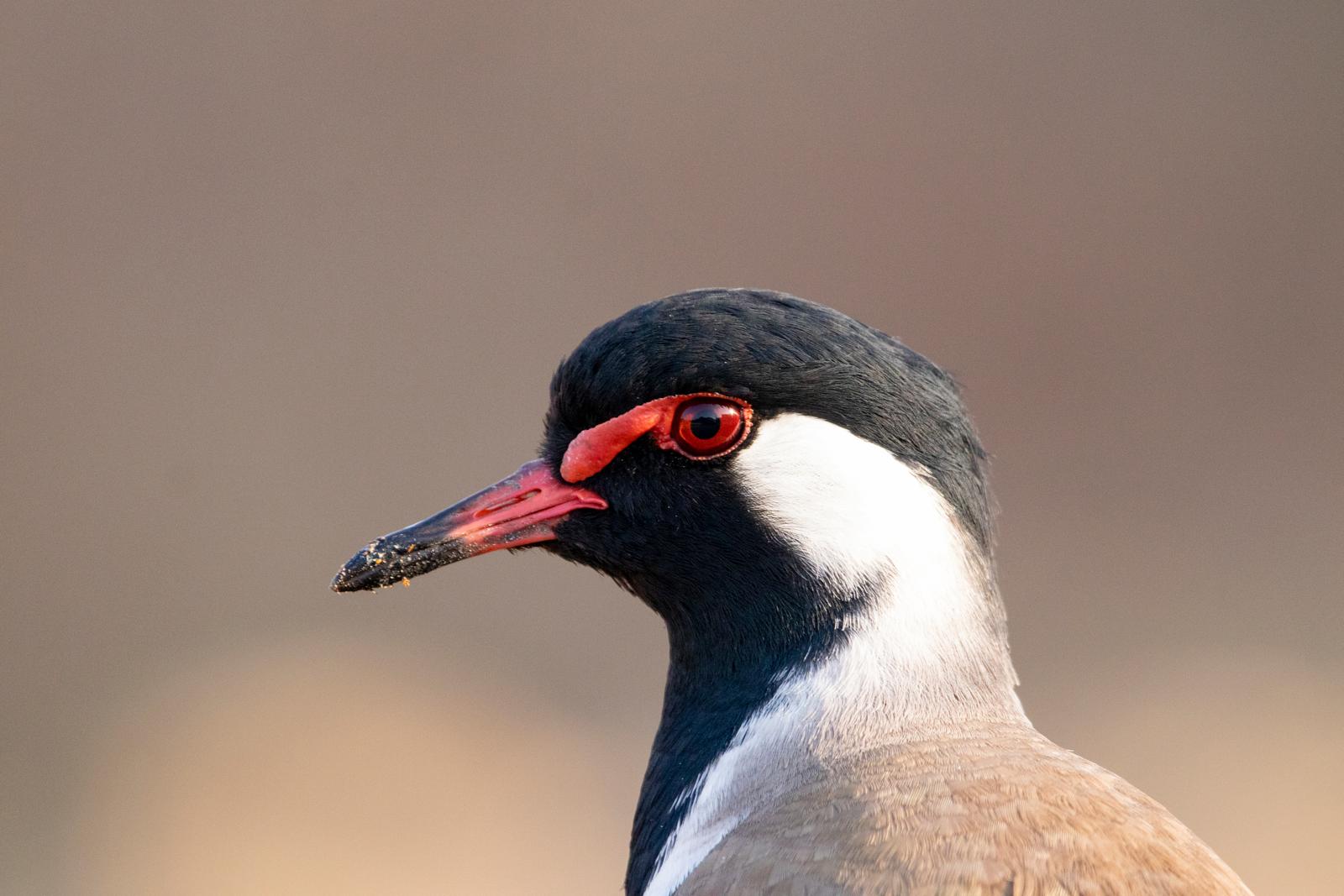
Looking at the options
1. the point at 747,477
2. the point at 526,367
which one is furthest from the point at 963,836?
the point at 526,367

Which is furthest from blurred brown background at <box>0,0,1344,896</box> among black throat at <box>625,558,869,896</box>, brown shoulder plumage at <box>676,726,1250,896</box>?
brown shoulder plumage at <box>676,726,1250,896</box>

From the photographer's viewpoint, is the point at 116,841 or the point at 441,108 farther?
the point at 441,108

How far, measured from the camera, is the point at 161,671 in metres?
5.16

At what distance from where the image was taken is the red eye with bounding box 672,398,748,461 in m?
1.85

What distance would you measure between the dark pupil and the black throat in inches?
7.9

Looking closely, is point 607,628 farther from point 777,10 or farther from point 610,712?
point 777,10

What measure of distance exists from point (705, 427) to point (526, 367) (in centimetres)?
412

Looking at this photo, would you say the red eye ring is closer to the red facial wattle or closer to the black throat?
the red facial wattle

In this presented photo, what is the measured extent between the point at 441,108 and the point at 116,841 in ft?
10.3

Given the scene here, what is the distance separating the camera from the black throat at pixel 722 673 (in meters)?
1.85

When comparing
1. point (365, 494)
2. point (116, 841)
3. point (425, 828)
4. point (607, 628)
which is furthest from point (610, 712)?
point (116, 841)

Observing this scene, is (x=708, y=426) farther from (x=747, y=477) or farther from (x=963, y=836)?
(x=963, y=836)

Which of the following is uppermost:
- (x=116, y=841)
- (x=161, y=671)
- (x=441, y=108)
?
(x=441, y=108)

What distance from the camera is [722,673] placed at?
1912 millimetres
